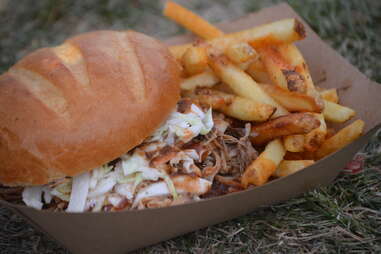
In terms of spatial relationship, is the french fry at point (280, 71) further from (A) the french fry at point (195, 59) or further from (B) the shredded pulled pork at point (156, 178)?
(B) the shredded pulled pork at point (156, 178)

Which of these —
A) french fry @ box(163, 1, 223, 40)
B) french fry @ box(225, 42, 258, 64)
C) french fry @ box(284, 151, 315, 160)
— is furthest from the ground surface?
french fry @ box(163, 1, 223, 40)

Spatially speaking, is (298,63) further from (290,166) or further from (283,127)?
(290,166)

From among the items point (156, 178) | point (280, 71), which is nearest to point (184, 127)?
point (156, 178)

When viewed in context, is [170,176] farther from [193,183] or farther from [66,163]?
[66,163]

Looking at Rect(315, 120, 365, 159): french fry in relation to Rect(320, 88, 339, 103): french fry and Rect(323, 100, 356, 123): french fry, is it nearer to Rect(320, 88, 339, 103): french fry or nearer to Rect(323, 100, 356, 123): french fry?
Rect(323, 100, 356, 123): french fry

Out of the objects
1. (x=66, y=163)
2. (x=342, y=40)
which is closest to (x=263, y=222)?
Answer: (x=66, y=163)

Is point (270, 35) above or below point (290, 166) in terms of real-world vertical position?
above

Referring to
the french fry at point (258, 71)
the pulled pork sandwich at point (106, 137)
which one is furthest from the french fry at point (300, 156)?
the french fry at point (258, 71)
